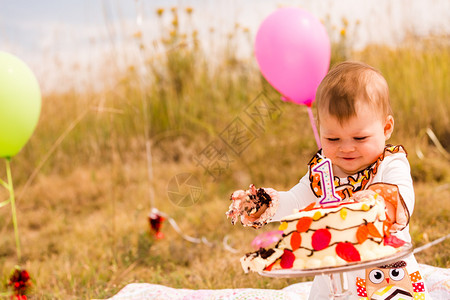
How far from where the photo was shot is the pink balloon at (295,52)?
3.63 meters

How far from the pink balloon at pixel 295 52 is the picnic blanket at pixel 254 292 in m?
1.36

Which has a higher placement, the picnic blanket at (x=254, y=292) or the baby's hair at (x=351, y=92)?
the baby's hair at (x=351, y=92)

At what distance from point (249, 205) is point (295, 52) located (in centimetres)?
179

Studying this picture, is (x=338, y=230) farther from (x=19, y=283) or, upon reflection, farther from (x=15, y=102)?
(x=15, y=102)

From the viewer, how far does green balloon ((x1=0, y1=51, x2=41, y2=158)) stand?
3.55m

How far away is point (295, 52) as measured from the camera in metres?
3.62

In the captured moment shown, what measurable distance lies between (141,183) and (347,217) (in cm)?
495

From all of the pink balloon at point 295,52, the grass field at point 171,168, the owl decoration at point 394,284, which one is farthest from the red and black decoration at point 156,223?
the owl decoration at point 394,284

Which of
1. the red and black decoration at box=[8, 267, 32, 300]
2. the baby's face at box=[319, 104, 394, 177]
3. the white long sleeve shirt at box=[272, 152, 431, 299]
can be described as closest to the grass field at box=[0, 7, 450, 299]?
the red and black decoration at box=[8, 267, 32, 300]

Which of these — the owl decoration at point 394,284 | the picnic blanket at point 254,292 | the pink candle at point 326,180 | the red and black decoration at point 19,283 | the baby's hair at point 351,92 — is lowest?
the picnic blanket at point 254,292

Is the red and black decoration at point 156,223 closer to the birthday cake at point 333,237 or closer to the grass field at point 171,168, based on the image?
the grass field at point 171,168

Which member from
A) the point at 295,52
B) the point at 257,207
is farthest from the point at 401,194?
the point at 295,52

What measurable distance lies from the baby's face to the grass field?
150 centimetres

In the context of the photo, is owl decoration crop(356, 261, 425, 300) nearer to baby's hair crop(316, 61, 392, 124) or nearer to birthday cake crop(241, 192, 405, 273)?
birthday cake crop(241, 192, 405, 273)
